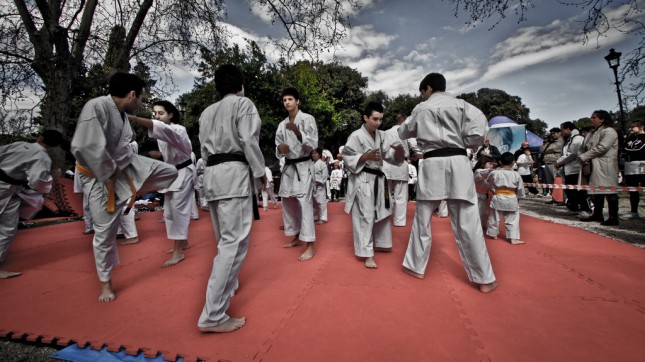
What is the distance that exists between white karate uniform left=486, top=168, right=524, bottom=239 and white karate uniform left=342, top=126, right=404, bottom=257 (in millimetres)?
1882

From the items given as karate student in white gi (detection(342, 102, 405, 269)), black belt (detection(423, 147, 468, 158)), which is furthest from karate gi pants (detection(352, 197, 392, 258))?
black belt (detection(423, 147, 468, 158))

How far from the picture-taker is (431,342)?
6.20 feet

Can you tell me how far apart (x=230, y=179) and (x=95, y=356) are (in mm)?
1443

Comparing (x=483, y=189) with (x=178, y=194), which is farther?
(x=483, y=189)

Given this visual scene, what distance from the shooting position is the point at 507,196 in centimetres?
430

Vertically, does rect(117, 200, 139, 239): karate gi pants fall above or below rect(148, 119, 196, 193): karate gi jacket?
below

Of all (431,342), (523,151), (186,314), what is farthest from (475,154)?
(186,314)

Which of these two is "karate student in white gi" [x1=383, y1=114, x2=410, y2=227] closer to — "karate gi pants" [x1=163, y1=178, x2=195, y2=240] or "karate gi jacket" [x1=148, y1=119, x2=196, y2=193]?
"karate gi jacket" [x1=148, y1=119, x2=196, y2=193]

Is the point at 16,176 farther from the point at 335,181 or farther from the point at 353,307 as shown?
the point at 335,181

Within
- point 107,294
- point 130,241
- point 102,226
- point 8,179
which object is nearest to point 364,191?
point 102,226

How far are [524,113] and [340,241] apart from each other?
41818 millimetres

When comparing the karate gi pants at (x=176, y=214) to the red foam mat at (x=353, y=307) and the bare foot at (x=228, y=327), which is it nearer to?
the red foam mat at (x=353, y=307)

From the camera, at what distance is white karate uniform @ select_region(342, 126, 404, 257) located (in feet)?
11.2

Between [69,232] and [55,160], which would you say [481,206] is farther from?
[55,160]
